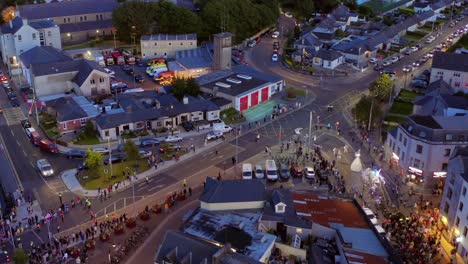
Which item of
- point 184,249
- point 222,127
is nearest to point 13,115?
point 222,127

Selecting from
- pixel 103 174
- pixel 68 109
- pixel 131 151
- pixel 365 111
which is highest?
pixel 365 111

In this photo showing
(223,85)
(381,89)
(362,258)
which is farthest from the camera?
(223,85)

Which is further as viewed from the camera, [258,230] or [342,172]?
[342,172]

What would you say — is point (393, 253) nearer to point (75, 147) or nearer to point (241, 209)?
point (241, 209)

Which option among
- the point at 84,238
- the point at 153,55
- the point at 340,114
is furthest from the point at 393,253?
the point at 153,55

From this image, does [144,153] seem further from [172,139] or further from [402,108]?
[402,108]

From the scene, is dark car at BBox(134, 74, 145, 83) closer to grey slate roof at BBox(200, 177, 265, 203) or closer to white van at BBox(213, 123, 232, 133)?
white van at BBox(213, 123, 232, 133)
